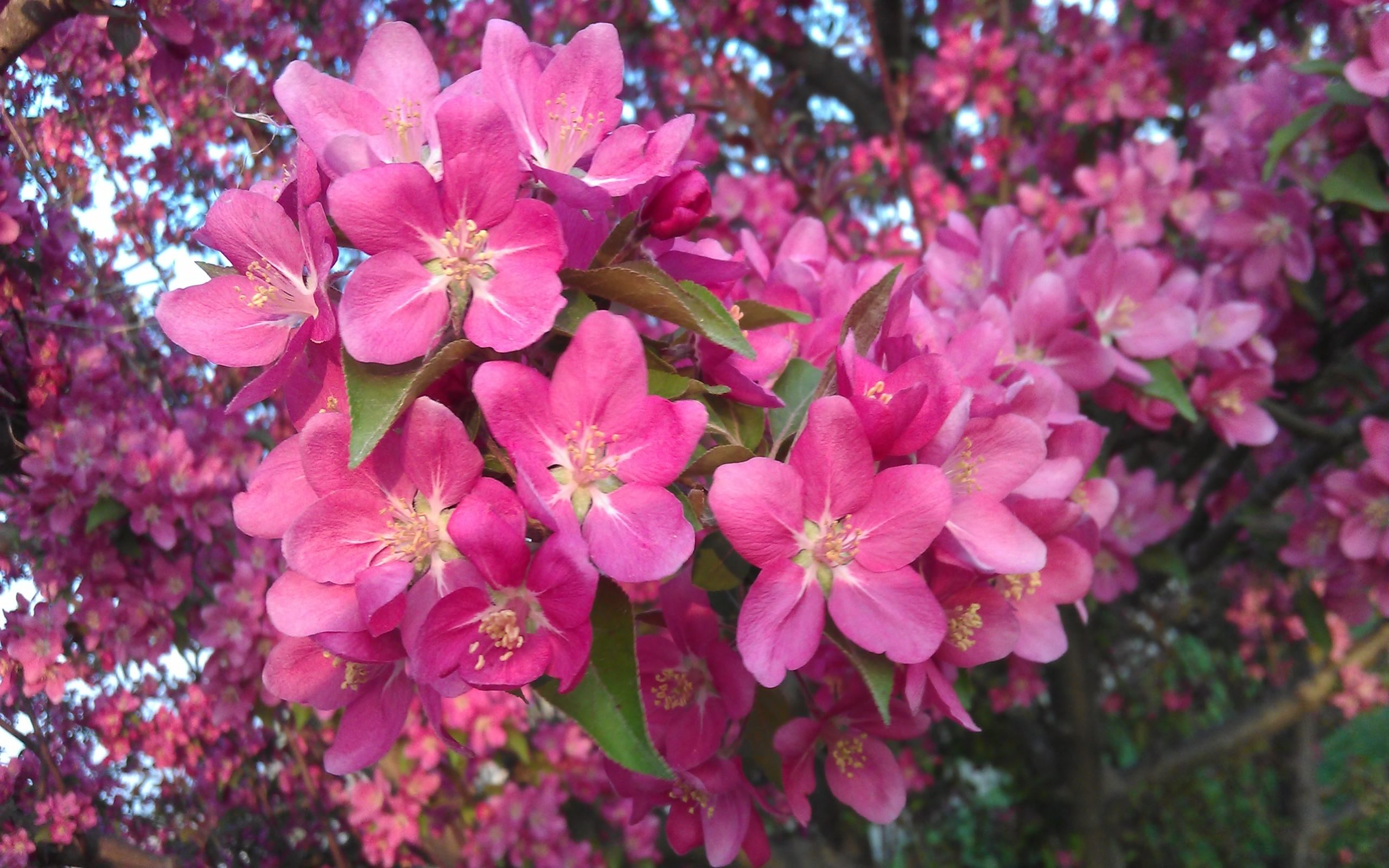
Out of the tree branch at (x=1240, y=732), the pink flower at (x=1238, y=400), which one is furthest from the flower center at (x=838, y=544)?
the tree branch at (x=1240, y=732)

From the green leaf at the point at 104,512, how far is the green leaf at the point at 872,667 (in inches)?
41.9

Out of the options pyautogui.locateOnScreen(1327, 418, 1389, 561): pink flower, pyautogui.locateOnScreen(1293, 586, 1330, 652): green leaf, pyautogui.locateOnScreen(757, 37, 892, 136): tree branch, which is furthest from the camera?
pyautogui.locateOnScreen(757, 37, 892, 136): tree branch

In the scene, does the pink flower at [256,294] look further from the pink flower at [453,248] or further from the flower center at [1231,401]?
the flower center at [1231,401]

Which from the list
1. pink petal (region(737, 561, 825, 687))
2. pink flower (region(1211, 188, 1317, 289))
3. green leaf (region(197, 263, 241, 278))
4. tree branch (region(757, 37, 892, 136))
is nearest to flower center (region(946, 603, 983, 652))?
pink petal (region(737, 561, 825, 687))

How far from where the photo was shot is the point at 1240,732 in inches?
117

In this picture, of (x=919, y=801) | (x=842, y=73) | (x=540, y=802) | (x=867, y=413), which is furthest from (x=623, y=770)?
(x=919, y=801)

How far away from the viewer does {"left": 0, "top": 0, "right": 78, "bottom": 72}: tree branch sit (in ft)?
3.27

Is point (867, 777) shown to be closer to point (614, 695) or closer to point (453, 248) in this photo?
point (614, 695)

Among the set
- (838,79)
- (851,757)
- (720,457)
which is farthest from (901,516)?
(838,79)

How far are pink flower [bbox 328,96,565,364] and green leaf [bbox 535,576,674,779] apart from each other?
223 mm

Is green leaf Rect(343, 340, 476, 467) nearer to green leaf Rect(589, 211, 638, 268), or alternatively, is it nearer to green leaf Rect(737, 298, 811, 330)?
green leaf Rect(589, 211, 638, 268)

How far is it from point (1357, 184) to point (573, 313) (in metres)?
1.64

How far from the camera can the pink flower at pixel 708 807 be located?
100 centimetres

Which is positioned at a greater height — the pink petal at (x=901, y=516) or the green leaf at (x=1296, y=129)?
the pink petal at (x=901, y=516)
